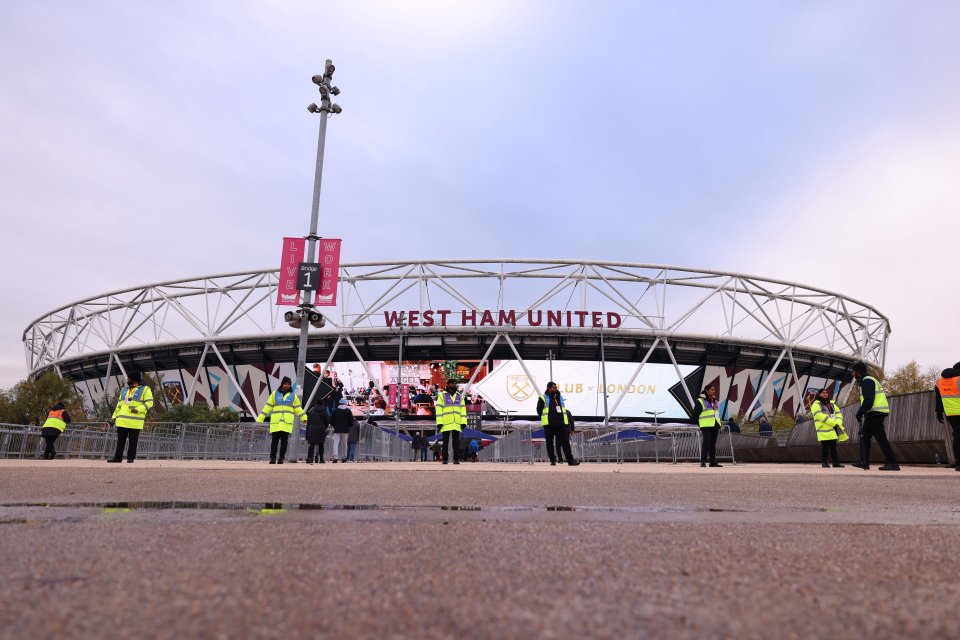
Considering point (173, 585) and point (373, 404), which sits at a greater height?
point (373, 404)

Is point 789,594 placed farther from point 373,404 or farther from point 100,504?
point 373,404

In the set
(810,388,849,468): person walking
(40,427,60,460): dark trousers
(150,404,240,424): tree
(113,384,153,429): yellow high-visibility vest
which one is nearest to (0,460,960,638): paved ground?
(113,384,153,429): yellow high-visibility vest

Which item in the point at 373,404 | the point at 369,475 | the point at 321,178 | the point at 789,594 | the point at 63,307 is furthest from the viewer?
the point at 63,307

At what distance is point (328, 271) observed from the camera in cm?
1716

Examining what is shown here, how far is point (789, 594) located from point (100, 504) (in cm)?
416

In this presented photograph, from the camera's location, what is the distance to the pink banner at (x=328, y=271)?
55.0 ft

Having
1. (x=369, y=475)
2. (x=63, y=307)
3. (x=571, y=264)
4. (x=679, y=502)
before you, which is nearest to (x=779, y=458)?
(x=369, y=475)

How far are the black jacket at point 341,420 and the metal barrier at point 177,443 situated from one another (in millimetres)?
772

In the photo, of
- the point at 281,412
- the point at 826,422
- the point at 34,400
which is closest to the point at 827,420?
the point at 826,422

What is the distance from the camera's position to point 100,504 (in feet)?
14.3

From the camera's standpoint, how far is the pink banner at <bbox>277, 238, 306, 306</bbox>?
17.2 meters

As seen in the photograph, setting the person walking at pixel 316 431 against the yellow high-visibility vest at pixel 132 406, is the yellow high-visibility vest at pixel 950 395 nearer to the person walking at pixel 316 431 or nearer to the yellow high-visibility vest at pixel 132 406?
the person walking at pixel 316 431

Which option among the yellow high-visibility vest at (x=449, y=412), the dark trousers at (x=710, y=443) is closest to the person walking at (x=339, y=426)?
the yellow high-visibility vest at (x=449, y=412)

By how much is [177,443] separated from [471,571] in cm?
2052
